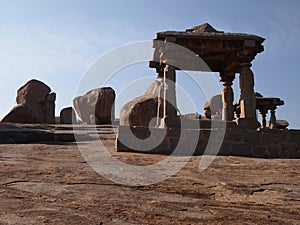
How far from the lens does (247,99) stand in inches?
362

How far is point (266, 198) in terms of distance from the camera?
12.2ft

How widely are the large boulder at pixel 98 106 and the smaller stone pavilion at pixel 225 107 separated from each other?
12.9m

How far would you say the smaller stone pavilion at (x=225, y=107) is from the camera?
734cm

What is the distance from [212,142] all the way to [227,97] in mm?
4498

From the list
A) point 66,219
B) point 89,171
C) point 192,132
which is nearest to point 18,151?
point 89,171

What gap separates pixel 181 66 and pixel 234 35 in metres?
2.22

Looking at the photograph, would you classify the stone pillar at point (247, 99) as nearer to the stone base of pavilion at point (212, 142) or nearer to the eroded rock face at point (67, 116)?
the stone base of pavilion at point (212, 142)

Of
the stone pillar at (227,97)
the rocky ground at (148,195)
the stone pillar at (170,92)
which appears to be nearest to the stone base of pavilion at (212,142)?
the stone pillar at (170,92)

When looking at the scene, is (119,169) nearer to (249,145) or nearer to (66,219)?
(66,219)

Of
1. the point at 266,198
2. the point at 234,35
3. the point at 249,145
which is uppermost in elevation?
the point at 234,35

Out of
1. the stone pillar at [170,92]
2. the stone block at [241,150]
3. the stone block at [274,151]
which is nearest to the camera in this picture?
the stone block at [241,150]

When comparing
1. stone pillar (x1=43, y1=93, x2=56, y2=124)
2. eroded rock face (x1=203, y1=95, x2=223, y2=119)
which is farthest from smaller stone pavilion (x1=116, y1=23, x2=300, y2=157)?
stone pillar (x1=43, y1=93, x2=56, y2=124)

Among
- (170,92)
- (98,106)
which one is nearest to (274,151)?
(170,92)

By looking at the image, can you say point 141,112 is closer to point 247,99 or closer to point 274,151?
point 247,99
